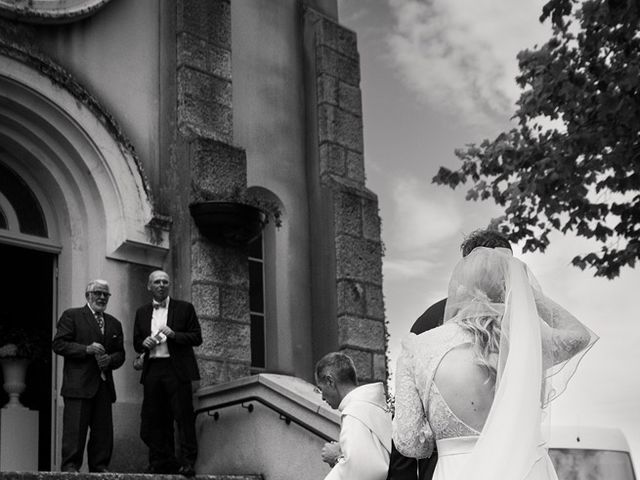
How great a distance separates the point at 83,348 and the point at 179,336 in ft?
3.07

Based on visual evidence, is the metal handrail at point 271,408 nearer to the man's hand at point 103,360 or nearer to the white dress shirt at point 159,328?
the white dress shirt at point 159,328

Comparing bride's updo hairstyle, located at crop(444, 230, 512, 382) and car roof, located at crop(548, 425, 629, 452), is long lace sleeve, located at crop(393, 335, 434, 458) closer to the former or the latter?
bride's updo hairstyle, located at crop(444, 230, 512, 382)

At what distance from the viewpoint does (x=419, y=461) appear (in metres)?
4.46

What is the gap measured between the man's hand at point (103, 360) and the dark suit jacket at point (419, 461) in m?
4.86

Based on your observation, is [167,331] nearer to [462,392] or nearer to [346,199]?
[346,199]

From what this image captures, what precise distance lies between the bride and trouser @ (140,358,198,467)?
5998 millimetres

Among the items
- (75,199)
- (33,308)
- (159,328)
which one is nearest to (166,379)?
(159,328)

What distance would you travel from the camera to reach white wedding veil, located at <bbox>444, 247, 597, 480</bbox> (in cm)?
362

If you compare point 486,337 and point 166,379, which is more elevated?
point 166,379

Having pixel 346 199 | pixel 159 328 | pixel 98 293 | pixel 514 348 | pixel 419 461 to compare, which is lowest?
pixel 419 461

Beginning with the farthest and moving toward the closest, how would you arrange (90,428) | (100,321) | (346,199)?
(346,199) → (100,321) → (90,428)

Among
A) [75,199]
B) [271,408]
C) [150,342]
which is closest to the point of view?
[150,342]

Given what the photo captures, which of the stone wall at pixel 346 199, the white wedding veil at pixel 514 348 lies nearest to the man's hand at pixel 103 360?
A: the stone wall at pixel 346 199

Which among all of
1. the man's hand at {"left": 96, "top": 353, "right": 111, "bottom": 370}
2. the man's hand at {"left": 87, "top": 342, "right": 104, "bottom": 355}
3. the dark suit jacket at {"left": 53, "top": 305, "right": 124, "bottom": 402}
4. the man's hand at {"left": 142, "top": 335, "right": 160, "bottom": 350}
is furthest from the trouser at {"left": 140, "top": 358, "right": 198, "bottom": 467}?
the man's hand at {"left": 87, "top": 342, "right": 104, "bottom": 355}
